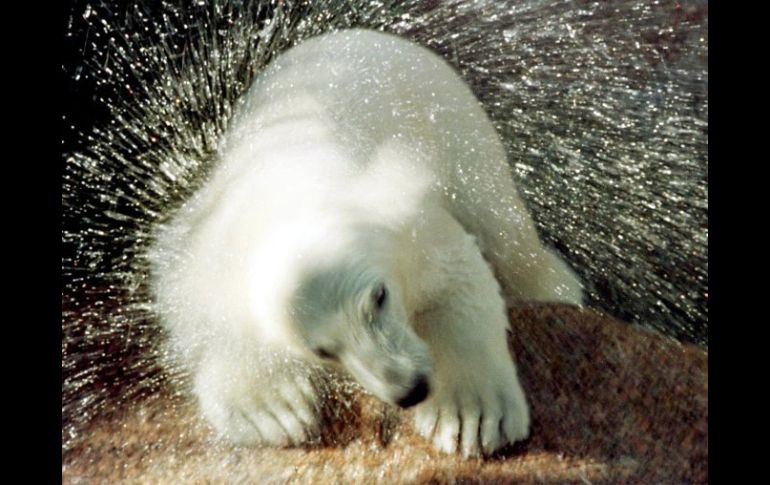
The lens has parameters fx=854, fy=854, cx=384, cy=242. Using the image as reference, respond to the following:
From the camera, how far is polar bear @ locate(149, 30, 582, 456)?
3.56ft

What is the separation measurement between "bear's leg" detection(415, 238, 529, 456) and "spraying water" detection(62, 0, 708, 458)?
13.5 inches

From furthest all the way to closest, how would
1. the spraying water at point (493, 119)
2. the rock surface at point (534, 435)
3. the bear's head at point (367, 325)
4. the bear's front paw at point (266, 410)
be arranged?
the spraying water at point (493, 119) < the bear's front paw at point (266, 410) < the rock surface at point (534, 435) < the bear's head at point (367, 325)

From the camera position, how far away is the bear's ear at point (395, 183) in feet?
4.05

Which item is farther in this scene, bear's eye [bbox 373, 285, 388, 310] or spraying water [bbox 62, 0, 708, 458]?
spraying water [bbox 62, 0, 708, 458]

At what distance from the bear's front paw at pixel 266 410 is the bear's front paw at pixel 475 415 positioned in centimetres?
18

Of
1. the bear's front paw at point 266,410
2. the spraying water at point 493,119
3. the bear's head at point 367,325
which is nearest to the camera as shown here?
the bear's head at point 367,325

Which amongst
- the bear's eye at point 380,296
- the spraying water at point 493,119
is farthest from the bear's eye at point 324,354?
the spraying water at point 493,119

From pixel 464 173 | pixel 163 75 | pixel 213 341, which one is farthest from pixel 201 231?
pixel 464 173

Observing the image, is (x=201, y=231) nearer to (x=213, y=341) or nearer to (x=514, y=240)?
(x=213, y=341)

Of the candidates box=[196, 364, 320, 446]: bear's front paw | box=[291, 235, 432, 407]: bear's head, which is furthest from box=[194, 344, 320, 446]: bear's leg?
box=[291, 235, 432, 407]: bear's head

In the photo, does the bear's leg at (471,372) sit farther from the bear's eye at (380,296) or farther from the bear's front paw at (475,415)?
the bear's eye at (380,296)

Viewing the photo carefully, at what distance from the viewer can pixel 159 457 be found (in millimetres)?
1289

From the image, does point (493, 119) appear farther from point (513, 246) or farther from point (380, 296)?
point (380, 296)

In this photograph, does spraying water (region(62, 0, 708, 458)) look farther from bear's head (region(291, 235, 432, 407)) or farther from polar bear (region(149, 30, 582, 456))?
bear's head (region(291, 235, 432, 407))
